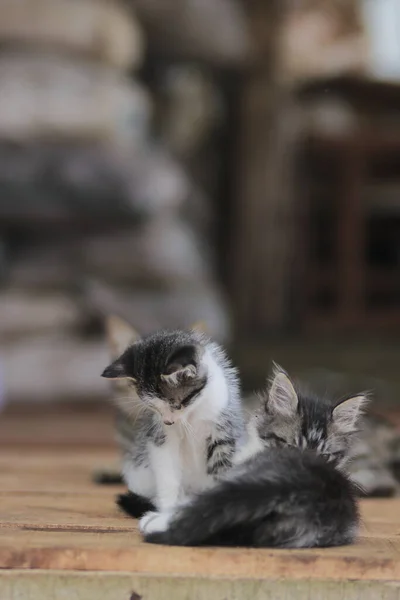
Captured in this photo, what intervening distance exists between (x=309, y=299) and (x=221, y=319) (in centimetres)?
A: 163

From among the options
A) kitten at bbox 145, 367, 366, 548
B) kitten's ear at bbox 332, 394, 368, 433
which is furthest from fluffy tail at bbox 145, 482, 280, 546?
kitten's ear at bbox 332, 394, 368, 433

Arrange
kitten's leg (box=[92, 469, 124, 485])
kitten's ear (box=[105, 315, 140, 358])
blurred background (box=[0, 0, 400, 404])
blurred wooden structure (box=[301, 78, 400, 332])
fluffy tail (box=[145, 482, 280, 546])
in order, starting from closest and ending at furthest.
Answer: fluffy tail (box=[145, 482, 280, 546]), kitten's leg (box=[92, 469, 124, 485]), kitten's ear (box=[105, 315, 140, 358]), blurred background (box=[0, 0, 400, 404]), blurred wooden structure (box=[301, 78, 400, 332])

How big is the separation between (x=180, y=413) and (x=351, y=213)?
17.2 feet

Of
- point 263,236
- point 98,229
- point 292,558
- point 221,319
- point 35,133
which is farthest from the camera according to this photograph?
point 263,236

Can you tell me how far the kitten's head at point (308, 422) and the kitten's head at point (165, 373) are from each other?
13cm

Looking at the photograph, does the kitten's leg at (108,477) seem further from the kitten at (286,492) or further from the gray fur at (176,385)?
the kitten at (286,492)

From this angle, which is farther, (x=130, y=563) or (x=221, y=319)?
(x=221, y=319)

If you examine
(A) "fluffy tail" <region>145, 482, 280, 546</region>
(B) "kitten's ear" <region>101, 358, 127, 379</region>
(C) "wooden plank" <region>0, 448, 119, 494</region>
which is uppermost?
(B) "kitten's ear" <region>101, 358, 127, 379</region>

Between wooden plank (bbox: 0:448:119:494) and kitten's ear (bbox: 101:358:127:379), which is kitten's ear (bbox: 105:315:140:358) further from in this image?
kitten's ear (bbox: 101:358:127:379)

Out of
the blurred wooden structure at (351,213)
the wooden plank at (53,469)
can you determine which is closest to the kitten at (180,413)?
the wooden plank at (53,469)

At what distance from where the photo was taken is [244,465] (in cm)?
140

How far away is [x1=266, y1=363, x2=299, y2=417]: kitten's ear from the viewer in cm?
148

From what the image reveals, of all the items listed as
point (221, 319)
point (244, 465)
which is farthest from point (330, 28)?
point (244, 465)

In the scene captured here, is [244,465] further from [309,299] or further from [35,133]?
[309,299]
